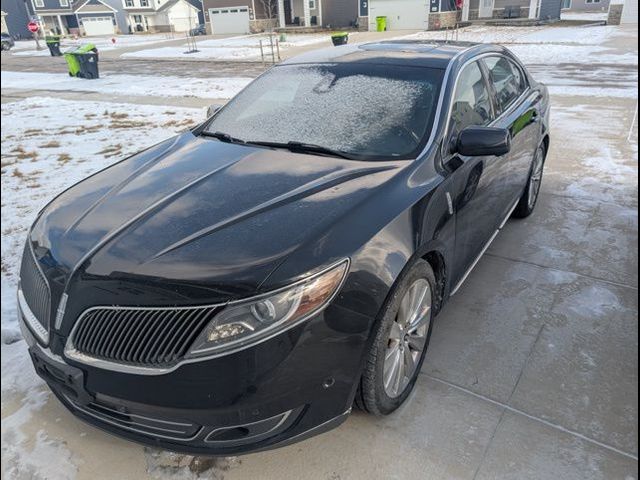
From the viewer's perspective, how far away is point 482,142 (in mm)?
2688

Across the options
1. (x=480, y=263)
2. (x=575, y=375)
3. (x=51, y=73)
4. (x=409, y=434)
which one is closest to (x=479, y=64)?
(x=480, y=263)

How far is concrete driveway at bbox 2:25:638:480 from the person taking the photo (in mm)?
2180

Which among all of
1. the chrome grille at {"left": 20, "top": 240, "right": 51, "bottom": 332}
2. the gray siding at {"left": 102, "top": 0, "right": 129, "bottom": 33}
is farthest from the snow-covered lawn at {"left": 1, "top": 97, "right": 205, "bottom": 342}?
the gray siding at {"left": 102, "top": 0, "right": 129, "bottom": 33}

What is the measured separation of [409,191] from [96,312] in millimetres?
1436

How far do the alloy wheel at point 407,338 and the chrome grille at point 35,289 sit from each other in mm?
1432

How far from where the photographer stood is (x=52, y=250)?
219 cm

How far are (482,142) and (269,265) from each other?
147 cm

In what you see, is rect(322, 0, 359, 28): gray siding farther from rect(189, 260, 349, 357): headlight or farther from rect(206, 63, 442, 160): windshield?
rect(189, 260, 349, 357): headlight

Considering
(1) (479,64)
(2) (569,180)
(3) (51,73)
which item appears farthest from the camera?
(3) (51,73)

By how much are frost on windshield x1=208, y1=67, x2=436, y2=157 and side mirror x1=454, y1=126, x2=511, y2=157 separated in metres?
0.22

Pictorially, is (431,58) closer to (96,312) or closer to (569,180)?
(96,312)

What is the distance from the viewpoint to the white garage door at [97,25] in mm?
17516

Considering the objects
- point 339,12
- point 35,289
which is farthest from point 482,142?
point 339,12

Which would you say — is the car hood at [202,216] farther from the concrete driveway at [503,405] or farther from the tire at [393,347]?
the concrete driveway at [503,405]
